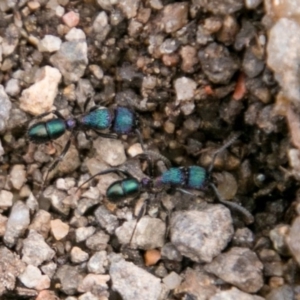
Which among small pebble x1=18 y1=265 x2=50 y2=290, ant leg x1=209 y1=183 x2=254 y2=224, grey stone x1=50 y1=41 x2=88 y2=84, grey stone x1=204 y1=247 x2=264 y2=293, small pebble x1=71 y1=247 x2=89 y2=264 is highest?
grey stone x1=50 y1=41 x2=88 y2=84

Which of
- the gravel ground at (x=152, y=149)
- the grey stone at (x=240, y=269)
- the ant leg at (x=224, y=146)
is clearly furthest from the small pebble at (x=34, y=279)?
the ant leg at (x=224, y=146)

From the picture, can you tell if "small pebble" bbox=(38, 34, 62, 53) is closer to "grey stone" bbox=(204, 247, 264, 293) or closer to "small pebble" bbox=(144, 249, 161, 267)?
"small pebble" bbox=(144, 249, 161, 267)

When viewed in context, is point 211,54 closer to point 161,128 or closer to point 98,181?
point 161,128

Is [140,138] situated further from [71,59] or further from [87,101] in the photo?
[71,59]

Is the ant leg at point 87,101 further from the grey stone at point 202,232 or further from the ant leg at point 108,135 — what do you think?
the grey stone at point 202,232

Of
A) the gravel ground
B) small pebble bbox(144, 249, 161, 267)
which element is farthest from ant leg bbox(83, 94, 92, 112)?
small pebble bbox(144, 249, 161, 267)

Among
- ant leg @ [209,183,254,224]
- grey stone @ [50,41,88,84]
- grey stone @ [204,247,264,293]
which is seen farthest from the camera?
grey stone @ [50,41,88,84]

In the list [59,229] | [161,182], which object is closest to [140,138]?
[161,182]

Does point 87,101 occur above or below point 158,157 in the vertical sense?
above

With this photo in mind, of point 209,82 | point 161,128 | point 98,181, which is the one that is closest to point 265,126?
point 209,82
